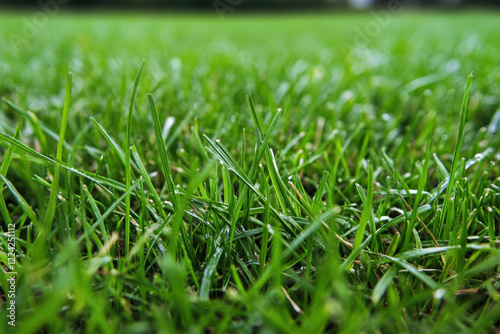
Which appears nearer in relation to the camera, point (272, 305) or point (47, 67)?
point (272, 305)

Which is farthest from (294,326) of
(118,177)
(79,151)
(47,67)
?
(47,67)

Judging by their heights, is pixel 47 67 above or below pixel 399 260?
above

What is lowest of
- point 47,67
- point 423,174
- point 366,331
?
point 366,331

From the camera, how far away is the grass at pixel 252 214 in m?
0.48

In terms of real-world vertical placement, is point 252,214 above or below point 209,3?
below

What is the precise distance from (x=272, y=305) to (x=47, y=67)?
2.02 m

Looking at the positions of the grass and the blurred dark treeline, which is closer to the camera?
the grass

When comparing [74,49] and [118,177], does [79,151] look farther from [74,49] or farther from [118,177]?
[74,49]

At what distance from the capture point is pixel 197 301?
1.57 ft

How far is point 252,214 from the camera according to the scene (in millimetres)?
681

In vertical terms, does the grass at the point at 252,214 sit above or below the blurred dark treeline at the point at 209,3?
below

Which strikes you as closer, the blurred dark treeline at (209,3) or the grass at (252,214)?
the grass at (252,214)

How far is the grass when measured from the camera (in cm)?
48

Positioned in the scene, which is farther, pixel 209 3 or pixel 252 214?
pixel 209 3
